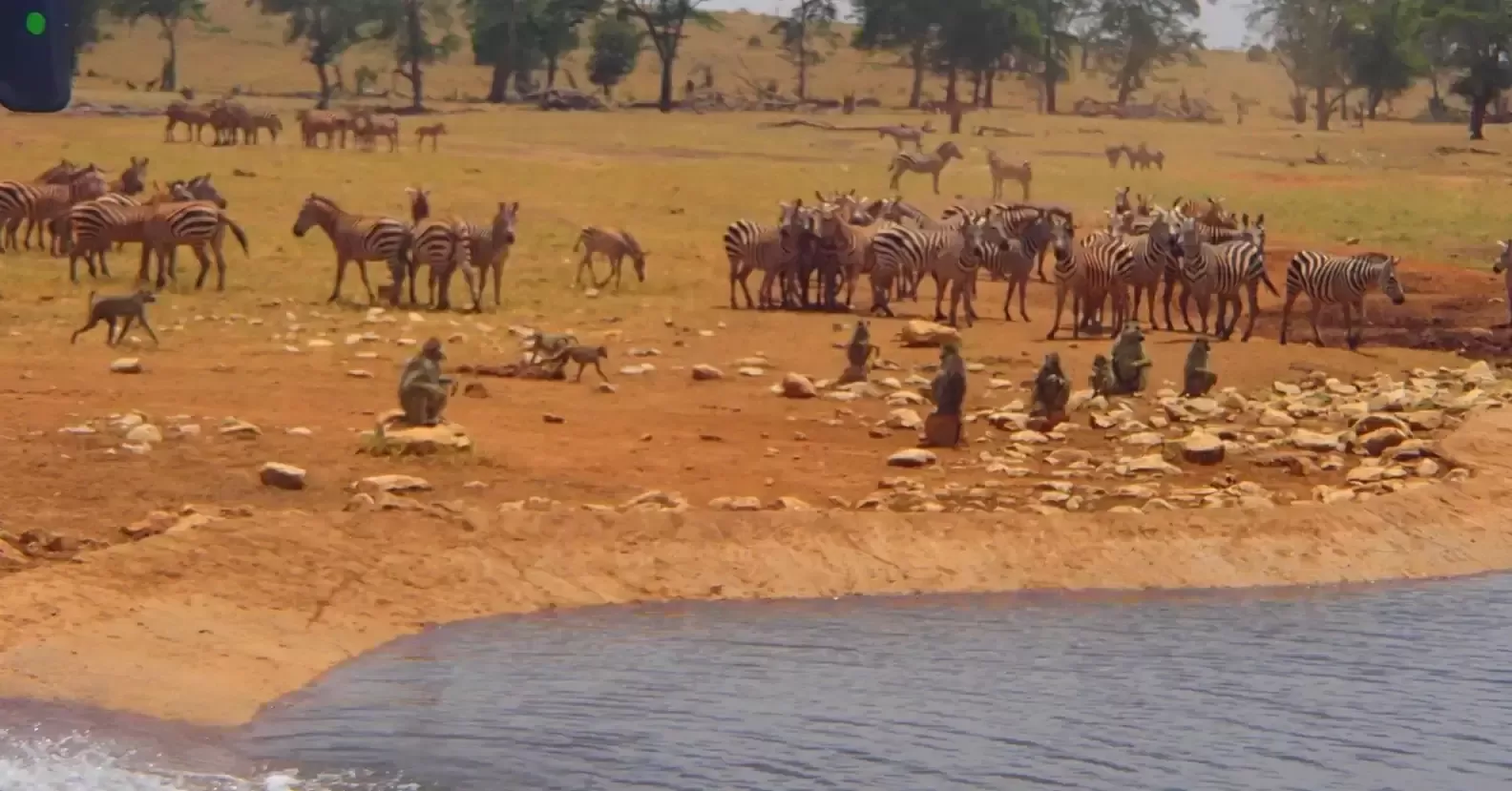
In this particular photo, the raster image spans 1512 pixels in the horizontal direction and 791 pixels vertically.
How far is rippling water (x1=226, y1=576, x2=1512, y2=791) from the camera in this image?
8.82 m

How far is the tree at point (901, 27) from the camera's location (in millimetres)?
67875

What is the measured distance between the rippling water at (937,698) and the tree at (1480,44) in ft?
153

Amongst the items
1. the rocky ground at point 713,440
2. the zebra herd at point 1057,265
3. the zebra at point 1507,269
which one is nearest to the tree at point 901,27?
the zebra herd at point 1057,265

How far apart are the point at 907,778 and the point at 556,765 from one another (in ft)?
4.47

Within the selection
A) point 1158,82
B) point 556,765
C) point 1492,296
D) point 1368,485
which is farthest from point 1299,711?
point 1158,82

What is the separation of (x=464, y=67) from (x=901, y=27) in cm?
1747

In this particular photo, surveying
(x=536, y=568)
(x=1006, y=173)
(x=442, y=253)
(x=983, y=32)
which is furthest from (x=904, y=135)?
(x=536, y=568)

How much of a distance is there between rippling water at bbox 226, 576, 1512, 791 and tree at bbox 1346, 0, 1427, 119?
5612 centimetres

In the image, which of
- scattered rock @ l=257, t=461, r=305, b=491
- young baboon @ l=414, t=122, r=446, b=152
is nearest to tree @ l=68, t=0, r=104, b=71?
young baboon @ l=414, t=122, r=446, b=152

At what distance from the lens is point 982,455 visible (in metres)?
14.8

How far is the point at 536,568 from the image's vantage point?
11641mm

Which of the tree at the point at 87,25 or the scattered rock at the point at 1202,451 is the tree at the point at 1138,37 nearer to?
the tree at the point at 87,25

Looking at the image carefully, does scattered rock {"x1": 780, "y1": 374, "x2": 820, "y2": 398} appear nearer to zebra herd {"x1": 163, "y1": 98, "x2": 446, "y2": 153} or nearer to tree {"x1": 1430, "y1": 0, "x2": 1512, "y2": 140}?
zebra herd {"x1": 163, "y1": 98, "x2": 446, "y2": 153}

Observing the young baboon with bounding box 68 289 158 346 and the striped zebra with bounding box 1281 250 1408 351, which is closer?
the young baboon with bounding box 68 289 158 346
